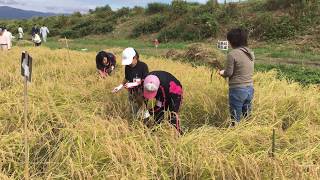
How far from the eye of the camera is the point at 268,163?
349 cm

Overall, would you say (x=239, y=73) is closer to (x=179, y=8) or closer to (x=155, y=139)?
(x=155, y=139)

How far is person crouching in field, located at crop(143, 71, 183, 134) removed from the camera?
4186 millimetres

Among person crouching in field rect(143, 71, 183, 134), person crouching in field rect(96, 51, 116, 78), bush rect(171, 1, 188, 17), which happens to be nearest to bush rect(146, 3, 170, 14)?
bush rect(171, 1, 188, 17)

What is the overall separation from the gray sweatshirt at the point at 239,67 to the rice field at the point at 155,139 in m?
0.35

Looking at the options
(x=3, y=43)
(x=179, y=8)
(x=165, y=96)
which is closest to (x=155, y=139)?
(x=165, y=96)

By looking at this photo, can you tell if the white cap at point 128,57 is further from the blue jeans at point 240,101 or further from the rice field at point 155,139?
the blue jeans at point 240,101

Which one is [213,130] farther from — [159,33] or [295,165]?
[159,33]

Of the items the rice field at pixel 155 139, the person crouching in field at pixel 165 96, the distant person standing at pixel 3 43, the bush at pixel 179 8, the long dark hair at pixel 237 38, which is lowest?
the rice field at pixel 155 139

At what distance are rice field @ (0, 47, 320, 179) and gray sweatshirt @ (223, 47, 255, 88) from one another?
1.14ft

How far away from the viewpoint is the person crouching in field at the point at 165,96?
4.19 meters

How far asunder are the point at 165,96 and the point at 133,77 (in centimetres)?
85

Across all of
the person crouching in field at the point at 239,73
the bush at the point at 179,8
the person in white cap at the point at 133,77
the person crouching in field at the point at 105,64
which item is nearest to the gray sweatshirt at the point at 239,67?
the person crouching in field at the point at 239,73

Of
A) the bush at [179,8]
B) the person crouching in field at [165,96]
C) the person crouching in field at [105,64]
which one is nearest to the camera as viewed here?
the person crouching in field at [165,96]

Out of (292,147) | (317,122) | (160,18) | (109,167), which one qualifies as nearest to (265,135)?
(292,147)
